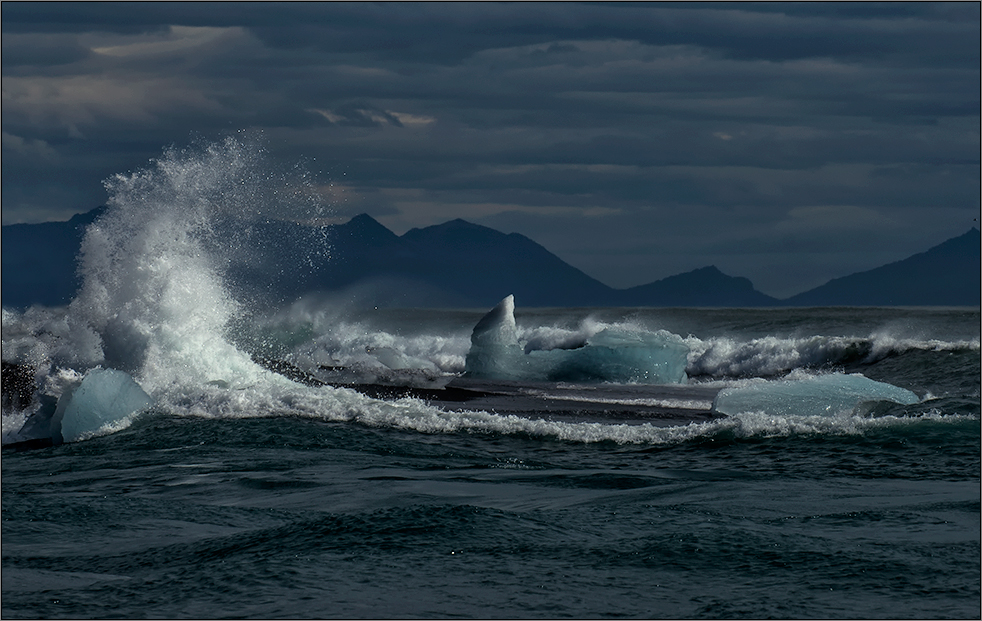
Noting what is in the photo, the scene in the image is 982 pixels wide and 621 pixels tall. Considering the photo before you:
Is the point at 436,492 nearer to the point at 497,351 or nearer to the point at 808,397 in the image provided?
the point at 808,397

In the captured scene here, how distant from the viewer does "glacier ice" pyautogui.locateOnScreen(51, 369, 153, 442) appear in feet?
48.3

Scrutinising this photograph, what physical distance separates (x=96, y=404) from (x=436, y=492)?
23.4 ft

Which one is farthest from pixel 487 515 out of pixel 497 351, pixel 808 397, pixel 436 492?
pixel 497 351

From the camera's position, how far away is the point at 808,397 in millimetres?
15555

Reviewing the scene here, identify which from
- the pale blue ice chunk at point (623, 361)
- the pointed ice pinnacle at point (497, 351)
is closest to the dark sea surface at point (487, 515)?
the pale blue ice chunk at point (623, 361)

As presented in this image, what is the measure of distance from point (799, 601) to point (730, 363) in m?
24.3

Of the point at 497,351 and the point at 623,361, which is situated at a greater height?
the point at 497,351

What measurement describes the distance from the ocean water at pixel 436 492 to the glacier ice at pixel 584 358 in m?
1.90

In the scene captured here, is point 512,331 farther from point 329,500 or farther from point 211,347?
point 329,500

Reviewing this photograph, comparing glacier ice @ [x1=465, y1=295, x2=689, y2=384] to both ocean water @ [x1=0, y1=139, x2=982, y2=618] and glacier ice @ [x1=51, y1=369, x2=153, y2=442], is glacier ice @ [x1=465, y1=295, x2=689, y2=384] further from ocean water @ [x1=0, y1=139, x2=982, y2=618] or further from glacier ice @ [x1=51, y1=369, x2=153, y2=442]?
glacier ice @ [x1=51, y1=369, x2=153, y2=442]

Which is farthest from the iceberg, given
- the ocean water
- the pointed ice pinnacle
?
the pointed ice pinnacle

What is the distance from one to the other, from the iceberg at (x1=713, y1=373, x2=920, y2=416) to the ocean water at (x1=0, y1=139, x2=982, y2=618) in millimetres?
135

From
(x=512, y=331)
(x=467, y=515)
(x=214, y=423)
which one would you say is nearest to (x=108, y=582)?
(x=467, y=515)

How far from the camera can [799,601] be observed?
20.8ft
